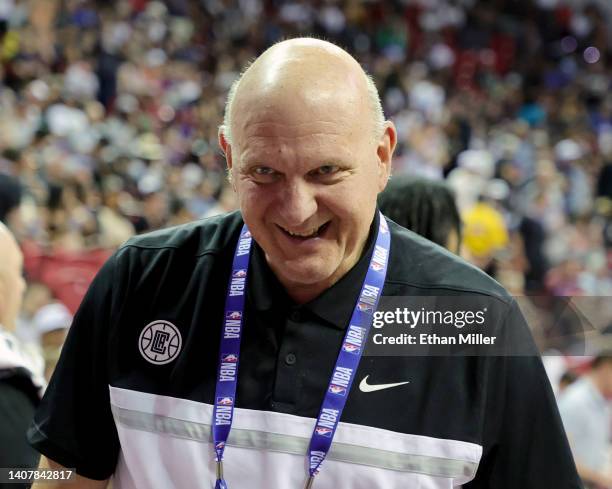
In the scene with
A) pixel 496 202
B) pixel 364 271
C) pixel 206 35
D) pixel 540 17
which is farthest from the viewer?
pixel 540 17

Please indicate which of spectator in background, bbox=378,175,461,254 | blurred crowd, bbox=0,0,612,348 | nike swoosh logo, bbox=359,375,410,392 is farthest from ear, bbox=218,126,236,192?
blurred crowd, bbox=0,0,612,348

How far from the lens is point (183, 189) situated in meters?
10.2

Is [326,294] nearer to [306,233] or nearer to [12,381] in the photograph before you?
[306,233]

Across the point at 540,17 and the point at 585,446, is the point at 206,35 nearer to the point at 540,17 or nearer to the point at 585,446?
the point at 540,17

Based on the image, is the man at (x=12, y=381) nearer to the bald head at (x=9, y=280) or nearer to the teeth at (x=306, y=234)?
the bald head at (x=9, y=280)

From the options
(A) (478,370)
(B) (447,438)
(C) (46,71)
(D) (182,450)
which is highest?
(A) (478,370)

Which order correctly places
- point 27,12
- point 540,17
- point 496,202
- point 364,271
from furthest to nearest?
point 540,17 < point 27,12 < point 496,202 < point 364,271

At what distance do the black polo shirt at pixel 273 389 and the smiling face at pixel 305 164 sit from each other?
0.14 metres

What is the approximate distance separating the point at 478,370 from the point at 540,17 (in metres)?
18.7

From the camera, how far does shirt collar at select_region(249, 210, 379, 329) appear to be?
1.85m

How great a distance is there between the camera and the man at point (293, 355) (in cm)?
172

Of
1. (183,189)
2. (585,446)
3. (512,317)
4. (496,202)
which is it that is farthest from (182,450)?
(496,202)

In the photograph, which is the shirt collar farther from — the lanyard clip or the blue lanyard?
the lanyard clip

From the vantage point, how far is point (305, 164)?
1.68m
